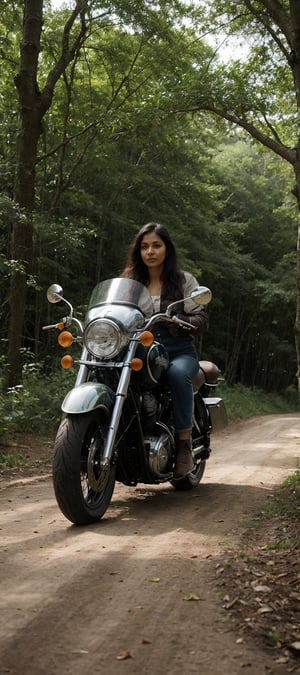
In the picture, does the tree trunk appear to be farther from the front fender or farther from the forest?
the front fender

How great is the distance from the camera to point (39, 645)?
2.52 metres

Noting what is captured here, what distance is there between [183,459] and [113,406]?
1.00 metres

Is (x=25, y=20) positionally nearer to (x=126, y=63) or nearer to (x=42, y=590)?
(x=126, y=63)

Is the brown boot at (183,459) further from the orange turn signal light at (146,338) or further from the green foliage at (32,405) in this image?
the green foliage at (32,405)

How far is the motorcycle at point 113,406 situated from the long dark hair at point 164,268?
0.50 ft

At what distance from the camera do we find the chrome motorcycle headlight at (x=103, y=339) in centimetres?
467

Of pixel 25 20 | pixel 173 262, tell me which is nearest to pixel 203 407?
pixel 173 262

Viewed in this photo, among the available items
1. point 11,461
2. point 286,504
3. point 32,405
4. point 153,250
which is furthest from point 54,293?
point 32,405

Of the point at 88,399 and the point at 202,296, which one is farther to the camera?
the point at 202,296

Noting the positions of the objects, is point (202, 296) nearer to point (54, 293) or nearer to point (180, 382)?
point (180, 382)

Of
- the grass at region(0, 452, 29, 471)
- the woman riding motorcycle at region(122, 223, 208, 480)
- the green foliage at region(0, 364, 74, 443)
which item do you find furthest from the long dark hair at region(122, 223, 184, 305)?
the green foliage at region(0, 364, 74, 443)

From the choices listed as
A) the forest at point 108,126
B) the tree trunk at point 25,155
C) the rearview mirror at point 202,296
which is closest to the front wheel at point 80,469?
the rearview mirror at point 202,296

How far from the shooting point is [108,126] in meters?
13.1

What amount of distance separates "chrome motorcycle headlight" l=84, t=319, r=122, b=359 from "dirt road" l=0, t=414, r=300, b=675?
1.17 meters
